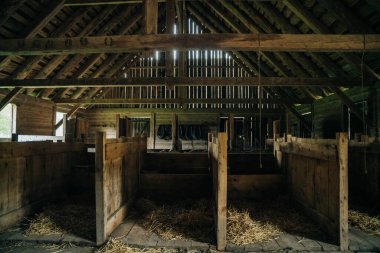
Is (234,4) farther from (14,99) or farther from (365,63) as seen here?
(14,99)

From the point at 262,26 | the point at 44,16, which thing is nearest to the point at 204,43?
the point at 262,26

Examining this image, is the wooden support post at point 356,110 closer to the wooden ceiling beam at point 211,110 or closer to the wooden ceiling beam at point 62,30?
the wooden ceiling beam at point 211,110

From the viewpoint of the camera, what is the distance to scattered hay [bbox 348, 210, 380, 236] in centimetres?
370

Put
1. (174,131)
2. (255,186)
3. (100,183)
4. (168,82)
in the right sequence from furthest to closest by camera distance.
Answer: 1. (174,131)
2. (168,82)
3. (255,186)
4. (100,183)

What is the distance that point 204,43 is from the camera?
16.1 ft

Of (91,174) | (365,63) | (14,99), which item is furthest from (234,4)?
(14,99)

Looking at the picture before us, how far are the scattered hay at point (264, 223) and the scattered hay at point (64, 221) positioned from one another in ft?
6.71

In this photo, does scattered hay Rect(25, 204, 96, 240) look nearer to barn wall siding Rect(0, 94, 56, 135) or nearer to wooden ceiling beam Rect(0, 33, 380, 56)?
wooden ceiling beam Rect(0, 33, 380, 56)

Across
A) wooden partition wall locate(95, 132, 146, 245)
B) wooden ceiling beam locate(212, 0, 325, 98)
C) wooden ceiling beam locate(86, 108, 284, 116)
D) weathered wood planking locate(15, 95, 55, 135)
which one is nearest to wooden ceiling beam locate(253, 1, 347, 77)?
wooden ceiling beam locate(212, 0, 325, 98)

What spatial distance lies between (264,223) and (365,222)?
156 centimetres

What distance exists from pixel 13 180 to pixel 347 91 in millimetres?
9637

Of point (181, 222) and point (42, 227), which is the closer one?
point (42, 227)

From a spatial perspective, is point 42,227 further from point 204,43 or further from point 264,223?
point 204,43

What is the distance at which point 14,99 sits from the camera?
9.31 m
